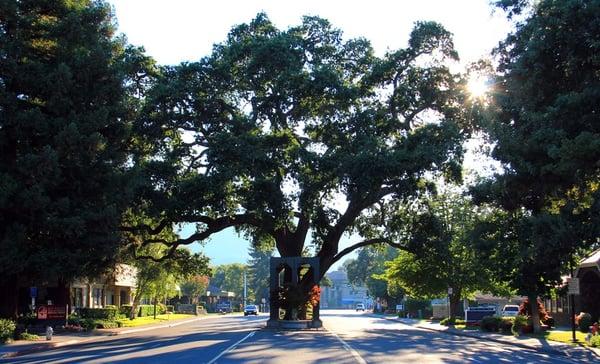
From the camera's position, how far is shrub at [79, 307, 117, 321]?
49.5 m

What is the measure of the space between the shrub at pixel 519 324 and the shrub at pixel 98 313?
29.6m

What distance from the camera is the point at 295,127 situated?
44.1 metres

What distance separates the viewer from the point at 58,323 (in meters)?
37.9

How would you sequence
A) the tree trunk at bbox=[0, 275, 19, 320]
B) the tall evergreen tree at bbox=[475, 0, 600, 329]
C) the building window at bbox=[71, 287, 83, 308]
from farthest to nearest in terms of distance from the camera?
1. the building window at bbox=[71, 287, 83, 308]
2. the tree trunk at bbox=[0, 275, 19, 320]
3. the tall evergreen tree at bbox=[475, 0, 600, 329]

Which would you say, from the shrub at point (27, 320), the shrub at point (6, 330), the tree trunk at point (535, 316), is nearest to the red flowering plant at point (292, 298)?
the tree trunk at point (535, 316)

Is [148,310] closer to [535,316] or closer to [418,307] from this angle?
[418,307]

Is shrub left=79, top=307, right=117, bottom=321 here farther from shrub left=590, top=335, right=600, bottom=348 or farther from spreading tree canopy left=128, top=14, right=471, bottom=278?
shrub left=590, top=335, right=600, bottom=348

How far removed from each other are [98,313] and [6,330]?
22.5 m

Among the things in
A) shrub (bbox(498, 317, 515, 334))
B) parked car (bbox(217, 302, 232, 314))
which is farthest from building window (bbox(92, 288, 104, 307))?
parked car (bbox(217, 302, 232, 314))

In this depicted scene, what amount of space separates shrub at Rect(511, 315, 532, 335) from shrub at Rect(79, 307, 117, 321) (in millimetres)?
29621

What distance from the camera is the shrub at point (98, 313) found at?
49.5m

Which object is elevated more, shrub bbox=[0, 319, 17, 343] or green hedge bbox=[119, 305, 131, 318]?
shrub bbox=[0, 319, 17, 343]

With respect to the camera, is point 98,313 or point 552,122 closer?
point 552,122

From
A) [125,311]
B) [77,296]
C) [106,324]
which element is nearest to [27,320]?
[106,324]
